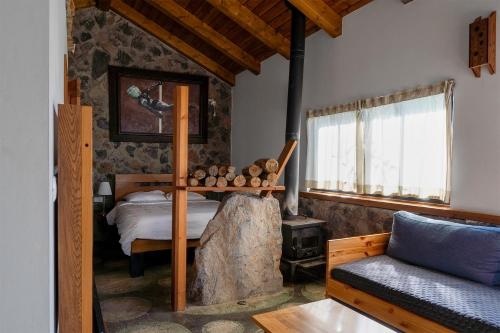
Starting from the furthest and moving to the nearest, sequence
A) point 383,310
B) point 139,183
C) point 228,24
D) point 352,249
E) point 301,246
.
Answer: point 139,183 < point 228,24 < point 301,246 < point 352,249 < point 383,310

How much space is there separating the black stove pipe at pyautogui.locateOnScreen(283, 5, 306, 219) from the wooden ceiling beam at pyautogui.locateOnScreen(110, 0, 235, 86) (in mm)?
2442

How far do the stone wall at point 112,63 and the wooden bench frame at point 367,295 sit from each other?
3996 mm

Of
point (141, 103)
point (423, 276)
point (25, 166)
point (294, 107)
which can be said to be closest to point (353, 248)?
point (423, 276)

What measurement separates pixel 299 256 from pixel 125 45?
174 inches

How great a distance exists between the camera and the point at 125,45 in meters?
5.76

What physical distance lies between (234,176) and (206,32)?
2884 mm

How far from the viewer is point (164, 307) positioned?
10.0 feet

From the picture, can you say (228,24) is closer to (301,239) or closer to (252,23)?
(252,23)

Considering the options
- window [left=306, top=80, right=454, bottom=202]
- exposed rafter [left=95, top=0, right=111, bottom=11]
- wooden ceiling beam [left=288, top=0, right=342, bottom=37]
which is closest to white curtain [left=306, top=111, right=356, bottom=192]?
window [left=306, top=80, right=454, bottom=202]

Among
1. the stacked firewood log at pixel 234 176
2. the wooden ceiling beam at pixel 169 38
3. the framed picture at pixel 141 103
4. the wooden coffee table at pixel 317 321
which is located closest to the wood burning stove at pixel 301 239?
the stacked firewood log at pixel 234 176

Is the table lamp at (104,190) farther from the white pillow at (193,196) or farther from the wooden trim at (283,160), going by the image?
the wooden trim at (283,160)

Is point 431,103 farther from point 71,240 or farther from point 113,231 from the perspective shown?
point 113,231

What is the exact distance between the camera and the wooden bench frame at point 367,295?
2.09 meters

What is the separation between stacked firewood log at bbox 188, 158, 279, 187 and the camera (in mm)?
3037
